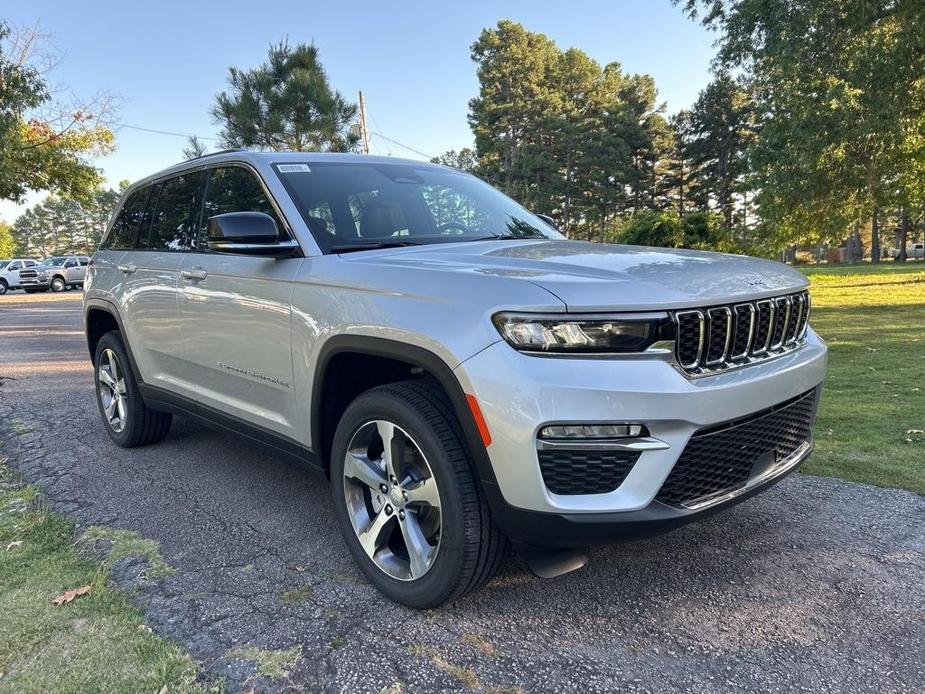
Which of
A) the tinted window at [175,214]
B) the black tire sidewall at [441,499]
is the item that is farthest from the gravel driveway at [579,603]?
the tinted window at [175,214]

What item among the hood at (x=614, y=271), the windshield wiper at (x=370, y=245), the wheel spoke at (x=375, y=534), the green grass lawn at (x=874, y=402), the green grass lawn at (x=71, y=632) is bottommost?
the green grass lawn at (x=874, y=402)

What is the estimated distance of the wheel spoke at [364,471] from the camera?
2654 millimetres

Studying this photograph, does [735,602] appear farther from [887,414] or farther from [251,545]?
[887,414]

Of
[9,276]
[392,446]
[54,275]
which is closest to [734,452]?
[392,446]

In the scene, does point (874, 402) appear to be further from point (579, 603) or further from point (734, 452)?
point (579, 603)

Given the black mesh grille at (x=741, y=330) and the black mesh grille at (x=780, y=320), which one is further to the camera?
the black mesh grille at (x=780, y=320)

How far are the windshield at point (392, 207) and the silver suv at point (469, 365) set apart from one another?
14 millimetres

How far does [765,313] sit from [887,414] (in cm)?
343

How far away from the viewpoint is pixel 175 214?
4176 millimetres

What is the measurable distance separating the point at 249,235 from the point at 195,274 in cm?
93

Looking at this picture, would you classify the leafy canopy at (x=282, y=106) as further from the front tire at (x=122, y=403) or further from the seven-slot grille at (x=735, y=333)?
the seven-slot grille at (x=735, y=333)


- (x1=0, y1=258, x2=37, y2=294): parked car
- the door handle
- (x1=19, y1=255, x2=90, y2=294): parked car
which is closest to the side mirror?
the door handle

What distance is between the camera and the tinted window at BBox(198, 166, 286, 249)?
3324 millimetres

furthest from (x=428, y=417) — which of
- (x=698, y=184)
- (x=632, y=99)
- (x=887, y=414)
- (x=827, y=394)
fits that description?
(x=698, y=184)
